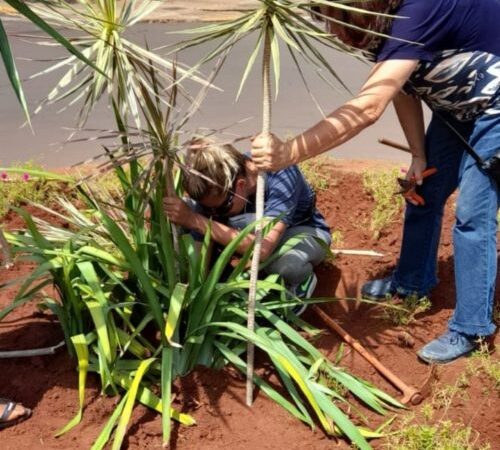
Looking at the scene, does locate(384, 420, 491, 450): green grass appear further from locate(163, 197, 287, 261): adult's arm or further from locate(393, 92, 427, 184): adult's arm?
locate(393, 92, 427, 184): adult's arm

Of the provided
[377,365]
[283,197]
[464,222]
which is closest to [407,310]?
[377,365]

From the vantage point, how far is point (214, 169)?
2.58 m

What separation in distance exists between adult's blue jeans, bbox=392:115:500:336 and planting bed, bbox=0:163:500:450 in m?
0.20

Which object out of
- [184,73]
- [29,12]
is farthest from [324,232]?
[29,12]

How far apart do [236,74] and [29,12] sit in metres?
5.69

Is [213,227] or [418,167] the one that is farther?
[418,167]

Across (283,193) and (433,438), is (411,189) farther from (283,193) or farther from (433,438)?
(433,438)

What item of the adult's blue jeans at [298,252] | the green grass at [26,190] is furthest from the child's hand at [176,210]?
the green grass at [26,190]

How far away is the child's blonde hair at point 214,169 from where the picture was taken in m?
2.57

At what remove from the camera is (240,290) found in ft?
8.29

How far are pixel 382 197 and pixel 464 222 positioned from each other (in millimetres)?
1272

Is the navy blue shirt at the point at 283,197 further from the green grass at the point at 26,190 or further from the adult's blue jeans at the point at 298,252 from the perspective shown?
the green grass at the point at 26,190

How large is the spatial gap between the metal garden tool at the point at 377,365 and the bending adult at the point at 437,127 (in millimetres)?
196

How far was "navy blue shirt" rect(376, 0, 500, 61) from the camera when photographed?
7.09 feet
